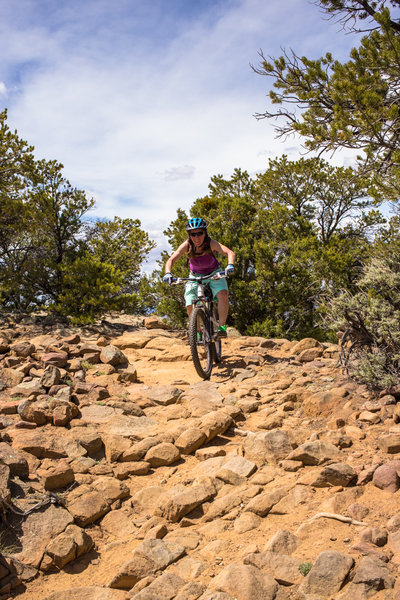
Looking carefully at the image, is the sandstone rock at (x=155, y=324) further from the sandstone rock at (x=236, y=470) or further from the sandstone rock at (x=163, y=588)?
the sandstone rock at (x=163, y=588)

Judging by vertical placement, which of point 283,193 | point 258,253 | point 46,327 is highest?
point 283,193

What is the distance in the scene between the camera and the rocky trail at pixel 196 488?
→ 2650 millimetres

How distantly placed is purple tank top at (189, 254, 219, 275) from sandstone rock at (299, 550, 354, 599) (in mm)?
5190

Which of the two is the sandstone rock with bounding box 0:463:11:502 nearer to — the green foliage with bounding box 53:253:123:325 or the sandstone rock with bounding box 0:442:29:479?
the sandstone rock with bounding box 0:442:29:479

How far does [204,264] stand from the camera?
735cm

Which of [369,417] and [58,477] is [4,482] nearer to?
[58,477]

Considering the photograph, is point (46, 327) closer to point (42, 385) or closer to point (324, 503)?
point (42, 385)

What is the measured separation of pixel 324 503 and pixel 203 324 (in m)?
4.13

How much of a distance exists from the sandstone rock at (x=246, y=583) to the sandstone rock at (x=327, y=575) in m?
0.17

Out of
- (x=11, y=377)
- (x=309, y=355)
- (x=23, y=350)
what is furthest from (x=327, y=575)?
(x=23, y=350)

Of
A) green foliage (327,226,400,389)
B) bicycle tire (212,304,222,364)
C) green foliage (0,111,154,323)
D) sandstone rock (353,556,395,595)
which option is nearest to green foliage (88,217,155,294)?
green foliage (0,111,154,323)

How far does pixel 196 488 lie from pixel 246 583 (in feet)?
4.04

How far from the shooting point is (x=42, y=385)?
5.66 meters

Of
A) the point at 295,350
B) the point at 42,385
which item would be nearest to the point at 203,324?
the point at 295,350
